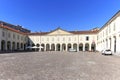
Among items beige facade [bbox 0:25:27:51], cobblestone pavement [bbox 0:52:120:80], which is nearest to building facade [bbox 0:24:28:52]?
beige facade [bbox 0:25:27:51]

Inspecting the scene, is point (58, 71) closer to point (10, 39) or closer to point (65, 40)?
point (10, 39)

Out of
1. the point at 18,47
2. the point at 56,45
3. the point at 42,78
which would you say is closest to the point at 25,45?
the point at 18,47

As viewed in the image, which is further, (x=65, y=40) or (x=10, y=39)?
(x=65, y=40)

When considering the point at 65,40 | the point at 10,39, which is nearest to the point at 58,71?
the point at 10,39

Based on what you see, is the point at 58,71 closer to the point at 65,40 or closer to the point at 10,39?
the point at 10,39

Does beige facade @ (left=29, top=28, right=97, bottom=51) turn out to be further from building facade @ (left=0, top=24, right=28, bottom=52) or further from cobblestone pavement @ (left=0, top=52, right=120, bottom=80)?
cobblestone pavement @ (left=0, top=52, right=120, bottom=80)

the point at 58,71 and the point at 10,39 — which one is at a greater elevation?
the point at 10,39

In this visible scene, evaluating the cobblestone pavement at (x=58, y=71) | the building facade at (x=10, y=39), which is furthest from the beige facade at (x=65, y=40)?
the cobblestone pavement at (x=58, y=71)

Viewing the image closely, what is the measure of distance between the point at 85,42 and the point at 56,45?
40.1ft

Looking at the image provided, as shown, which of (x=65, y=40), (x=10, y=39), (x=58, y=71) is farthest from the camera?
(x=65, y=40)

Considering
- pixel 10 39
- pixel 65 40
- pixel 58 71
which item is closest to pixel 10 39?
pixel 10 39

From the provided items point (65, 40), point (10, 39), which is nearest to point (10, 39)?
point (10, 39)

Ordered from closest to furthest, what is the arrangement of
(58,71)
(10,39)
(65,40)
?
(58,71), (10,39), (65,40)

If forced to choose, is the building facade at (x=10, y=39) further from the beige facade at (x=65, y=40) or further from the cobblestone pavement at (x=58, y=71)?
the cobblestone pavement at (x=58, y=71)
